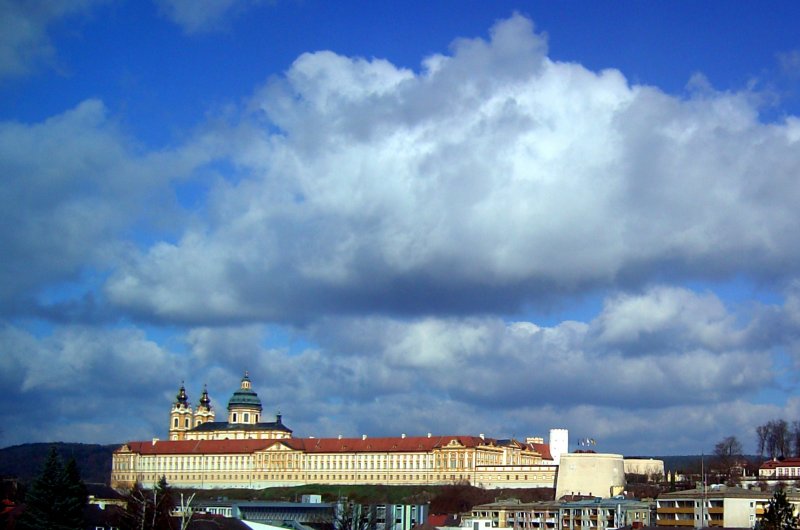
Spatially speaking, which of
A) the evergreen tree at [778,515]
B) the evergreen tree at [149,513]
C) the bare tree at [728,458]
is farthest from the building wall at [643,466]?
the evergreen tree at [149,513]

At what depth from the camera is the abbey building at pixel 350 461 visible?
173375 mm

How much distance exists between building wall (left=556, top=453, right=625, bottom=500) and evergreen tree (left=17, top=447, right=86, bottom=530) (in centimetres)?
8208

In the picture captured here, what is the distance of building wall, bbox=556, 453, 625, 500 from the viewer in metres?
136

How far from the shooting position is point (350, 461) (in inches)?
7249

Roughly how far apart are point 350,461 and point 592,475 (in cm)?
5719

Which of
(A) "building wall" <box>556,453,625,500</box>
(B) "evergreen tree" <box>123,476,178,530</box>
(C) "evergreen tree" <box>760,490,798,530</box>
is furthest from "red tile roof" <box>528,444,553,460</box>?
(B) "evergreen tree" <box>123,476,178,530</box>

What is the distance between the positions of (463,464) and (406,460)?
10548mm

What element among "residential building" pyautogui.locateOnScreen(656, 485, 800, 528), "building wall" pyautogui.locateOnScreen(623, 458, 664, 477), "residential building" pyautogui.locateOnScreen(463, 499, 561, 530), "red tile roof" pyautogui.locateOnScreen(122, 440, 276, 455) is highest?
"red tile roof" pyautogui.locateOnScreen(122, 440, 276, 455)

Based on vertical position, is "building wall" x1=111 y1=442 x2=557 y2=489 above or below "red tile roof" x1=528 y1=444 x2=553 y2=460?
below

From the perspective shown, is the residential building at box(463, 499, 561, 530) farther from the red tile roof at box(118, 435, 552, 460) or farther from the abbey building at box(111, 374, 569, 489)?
the red tile roof at box(118, 435, 552, 460)

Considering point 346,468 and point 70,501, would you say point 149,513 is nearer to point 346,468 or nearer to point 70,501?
point 70,501

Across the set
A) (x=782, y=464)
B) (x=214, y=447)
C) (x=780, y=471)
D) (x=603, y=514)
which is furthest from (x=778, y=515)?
(x=214, y=447)

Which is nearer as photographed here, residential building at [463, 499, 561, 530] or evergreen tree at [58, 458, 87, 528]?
evergreen tree at [58, 458, 87, 528]

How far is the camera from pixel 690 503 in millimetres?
97875
